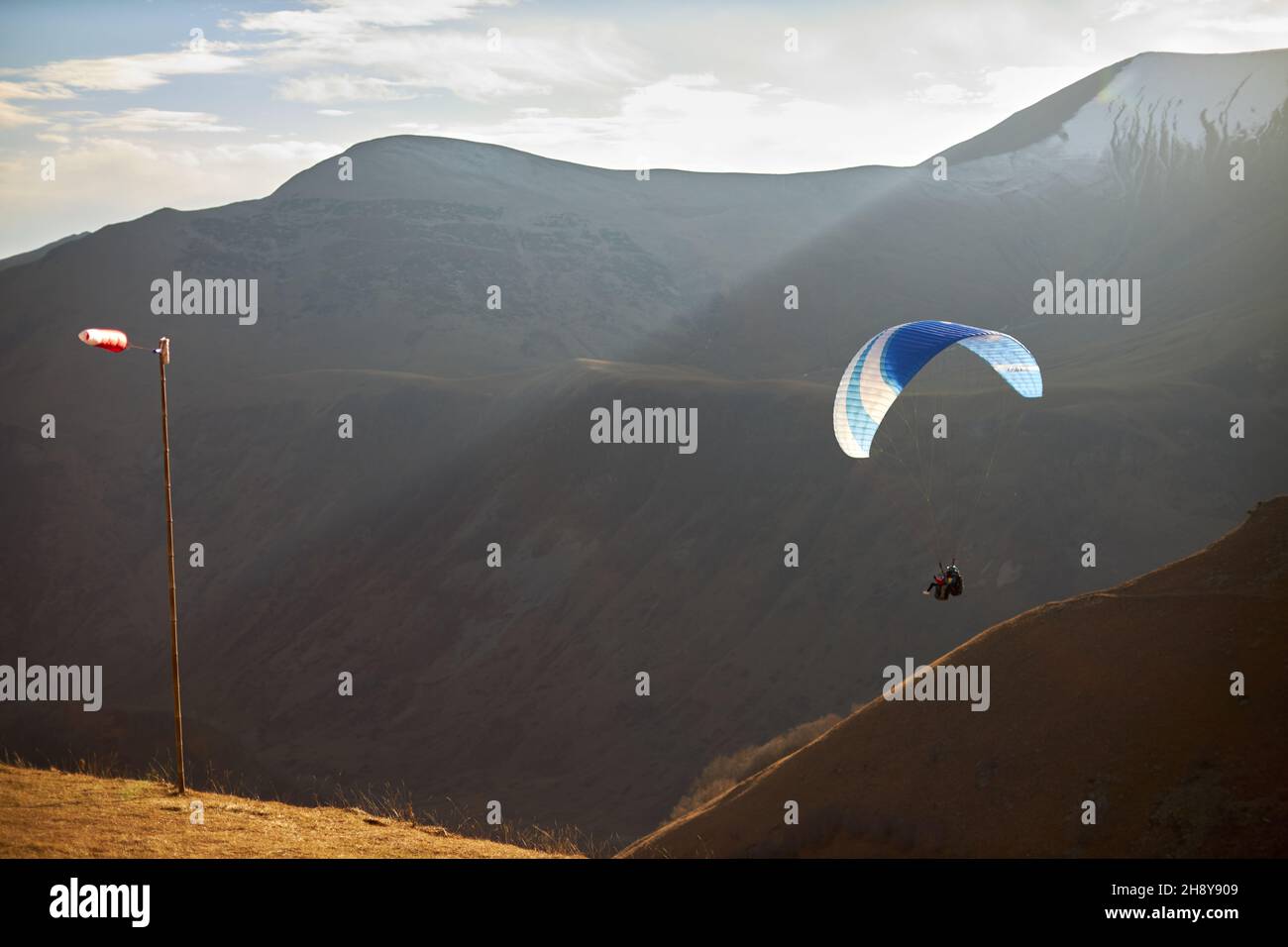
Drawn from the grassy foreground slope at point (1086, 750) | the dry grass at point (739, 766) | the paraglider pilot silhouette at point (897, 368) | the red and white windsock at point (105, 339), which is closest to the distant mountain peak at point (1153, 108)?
the dry grass at point (739, 766)

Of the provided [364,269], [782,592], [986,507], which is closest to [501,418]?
[782,592]

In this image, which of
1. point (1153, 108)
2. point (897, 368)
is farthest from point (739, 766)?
point (1153, 108)

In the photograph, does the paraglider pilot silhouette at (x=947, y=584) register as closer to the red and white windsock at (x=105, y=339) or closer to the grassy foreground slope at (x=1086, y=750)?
the grassy foreground slope at (x=1086, y=750)

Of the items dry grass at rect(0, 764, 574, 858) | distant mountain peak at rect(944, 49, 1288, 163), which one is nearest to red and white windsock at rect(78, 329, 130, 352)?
dry grass at rect(0, 764, 574, 858)

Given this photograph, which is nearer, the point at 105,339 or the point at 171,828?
the point at 171,828

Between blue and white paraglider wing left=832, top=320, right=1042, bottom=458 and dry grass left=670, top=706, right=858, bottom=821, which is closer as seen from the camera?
blue and white paraglider wing left=832, top=320, right=1042, bottom=458

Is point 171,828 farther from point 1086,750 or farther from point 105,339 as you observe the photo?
point 1086,750

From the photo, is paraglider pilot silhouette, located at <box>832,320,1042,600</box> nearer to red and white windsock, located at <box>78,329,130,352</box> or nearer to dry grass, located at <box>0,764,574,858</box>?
dry grass, located at <box>0,764,574,858</box>

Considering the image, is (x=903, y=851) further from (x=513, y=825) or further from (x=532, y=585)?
(x=532, y=585)
